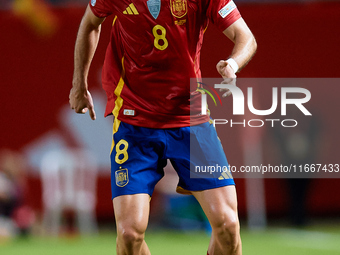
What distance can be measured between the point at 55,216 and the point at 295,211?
9.06 ft

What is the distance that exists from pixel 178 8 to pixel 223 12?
26 cm

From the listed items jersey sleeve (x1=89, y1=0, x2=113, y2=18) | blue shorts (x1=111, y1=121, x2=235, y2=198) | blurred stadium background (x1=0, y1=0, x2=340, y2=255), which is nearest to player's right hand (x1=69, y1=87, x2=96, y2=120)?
blue shorts (x1=111, y1=121, x2=235, y2=198)

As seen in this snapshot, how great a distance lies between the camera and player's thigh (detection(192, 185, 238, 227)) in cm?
335

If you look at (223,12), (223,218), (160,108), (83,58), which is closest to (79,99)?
(83,58)

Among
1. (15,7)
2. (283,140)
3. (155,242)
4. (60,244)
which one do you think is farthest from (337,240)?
(15,7)

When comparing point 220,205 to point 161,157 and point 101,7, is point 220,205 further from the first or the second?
point 101,7

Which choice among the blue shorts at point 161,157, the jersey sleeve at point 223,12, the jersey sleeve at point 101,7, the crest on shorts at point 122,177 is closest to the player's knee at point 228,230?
the blue shorts at point 161,157

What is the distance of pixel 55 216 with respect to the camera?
6668 millimetres

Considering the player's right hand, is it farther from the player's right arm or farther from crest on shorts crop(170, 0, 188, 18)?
crest on shorts crop(170, 0, 188, 18)

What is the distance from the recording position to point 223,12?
333 cm

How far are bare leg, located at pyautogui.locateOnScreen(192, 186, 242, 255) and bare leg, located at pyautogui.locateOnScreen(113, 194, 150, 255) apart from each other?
37cm

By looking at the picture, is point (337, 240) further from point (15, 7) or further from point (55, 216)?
point (15, 7)

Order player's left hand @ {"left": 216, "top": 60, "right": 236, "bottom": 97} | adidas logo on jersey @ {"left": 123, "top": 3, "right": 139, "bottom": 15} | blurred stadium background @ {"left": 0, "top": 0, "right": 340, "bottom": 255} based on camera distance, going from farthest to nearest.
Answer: blurred stadium background @ {"left": 0, "top": 0, "right": 340, "bottom": 255} → adidas logo on jersey @ {"left": 123, "top": 3, "right": 139, "bottom": 15} → player's left hand @ {"left": 216, "top": 60, "right": 236, "bottom": 97}

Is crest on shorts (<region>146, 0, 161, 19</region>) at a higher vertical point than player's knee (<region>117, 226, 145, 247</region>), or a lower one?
higher
